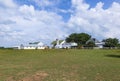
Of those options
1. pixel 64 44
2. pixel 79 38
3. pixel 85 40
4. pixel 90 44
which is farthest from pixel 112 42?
pixel 64 44

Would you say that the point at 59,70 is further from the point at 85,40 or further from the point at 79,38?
the point at 79,38

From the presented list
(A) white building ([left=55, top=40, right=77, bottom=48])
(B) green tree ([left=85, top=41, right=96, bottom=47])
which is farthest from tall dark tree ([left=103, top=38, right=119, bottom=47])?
(A) white building ([left=55, top=40, right=77, bottom=48])

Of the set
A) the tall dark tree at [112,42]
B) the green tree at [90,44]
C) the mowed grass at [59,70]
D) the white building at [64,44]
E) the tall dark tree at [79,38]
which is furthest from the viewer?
the white building at [64,44]

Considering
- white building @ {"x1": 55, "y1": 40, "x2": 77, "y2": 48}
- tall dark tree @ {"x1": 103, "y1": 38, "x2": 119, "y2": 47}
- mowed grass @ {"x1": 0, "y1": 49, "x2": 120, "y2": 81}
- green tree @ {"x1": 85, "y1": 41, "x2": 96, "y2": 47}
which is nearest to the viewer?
mowed grass @ {"x1": 0, "y1": 49, "x2": 120, "y2": 81}

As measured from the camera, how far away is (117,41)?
455 feet

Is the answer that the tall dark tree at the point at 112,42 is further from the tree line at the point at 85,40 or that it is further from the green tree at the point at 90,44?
the green tree at the point at 90,44

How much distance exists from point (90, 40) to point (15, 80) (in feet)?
436

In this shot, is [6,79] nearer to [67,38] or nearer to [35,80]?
[35,80]

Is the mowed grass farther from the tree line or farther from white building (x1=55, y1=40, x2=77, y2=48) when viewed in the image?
white building (x1=55, y1=40, x2=77, y2=48)

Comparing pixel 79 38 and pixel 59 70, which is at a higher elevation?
pixel 79 38

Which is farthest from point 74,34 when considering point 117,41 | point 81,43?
point 117,41

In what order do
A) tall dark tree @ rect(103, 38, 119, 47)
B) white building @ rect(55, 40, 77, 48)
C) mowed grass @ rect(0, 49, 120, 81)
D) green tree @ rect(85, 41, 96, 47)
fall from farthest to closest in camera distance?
white building @ rect(55, 40, 77, 48)
green tree @ rect(85, 41, 96, 47)
tall dark tree @ rect(103, 38, 119, 47)
mowed grass @ rect(0, 49, 120, 81)

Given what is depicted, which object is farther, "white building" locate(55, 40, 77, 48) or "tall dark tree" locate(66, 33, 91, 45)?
"white building" locate(55, 40, 77, 48)

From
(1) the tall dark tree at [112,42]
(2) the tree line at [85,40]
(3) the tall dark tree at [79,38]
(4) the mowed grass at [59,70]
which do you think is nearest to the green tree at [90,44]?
(2) the tree line at [85,40]
